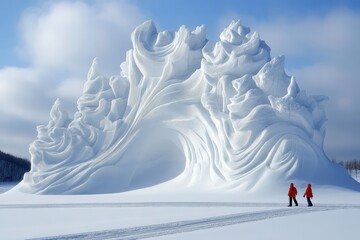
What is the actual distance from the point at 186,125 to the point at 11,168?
204ft

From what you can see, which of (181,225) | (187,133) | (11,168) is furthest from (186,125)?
(11,168)

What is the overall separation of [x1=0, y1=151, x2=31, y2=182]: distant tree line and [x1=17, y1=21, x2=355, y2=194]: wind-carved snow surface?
170ft

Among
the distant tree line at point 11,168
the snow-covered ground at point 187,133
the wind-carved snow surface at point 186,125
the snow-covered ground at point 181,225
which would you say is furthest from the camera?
the distant tree line at point 11,168

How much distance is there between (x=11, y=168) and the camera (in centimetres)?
8406

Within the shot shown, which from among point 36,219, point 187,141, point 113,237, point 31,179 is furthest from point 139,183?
point 113,237

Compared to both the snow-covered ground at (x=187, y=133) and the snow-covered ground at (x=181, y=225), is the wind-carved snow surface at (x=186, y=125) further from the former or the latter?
the snow-covered ground at (x=181, y=225)

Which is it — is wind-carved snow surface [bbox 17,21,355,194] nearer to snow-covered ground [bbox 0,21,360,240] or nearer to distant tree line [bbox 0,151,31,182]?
snow-covered ground [bbox 0,21,360,240]

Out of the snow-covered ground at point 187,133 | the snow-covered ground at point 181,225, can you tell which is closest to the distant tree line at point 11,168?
the snow-covered ground at point 187,133

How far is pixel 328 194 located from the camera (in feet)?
78.2

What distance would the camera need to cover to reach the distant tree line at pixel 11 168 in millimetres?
80594

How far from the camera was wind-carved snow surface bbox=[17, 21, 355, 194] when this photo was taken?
26828 millimetres

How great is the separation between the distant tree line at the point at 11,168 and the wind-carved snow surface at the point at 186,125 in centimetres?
5186

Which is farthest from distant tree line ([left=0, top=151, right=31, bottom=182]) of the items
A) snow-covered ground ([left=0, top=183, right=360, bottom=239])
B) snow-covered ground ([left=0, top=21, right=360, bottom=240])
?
snow-covered ground ([left=0, top=183, right=360, bottom=239])

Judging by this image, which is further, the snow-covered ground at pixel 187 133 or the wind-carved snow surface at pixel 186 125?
the wind-carved snow surface at pixel 186 125
